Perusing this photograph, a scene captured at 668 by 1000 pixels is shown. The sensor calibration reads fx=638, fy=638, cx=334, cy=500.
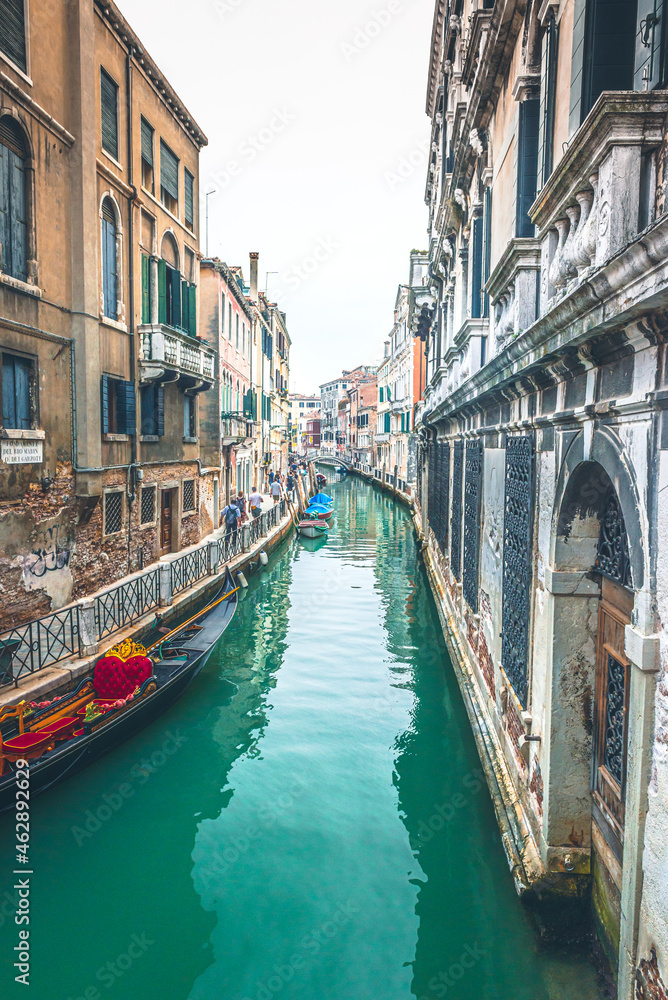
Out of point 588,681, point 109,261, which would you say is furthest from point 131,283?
point 588,681

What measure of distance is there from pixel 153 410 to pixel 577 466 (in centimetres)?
936

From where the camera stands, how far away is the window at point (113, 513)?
383 inches

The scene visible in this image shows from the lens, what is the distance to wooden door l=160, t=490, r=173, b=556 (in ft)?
40.0

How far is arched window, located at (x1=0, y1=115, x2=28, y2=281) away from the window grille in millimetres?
4501

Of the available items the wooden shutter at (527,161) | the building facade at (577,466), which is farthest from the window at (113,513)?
the wooden shutter at (527,161)

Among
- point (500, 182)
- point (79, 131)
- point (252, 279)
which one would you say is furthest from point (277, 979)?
point (252, 279)

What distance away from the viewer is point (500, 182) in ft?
20.2

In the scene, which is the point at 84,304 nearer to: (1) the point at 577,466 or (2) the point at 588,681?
(1) the point at 577,466

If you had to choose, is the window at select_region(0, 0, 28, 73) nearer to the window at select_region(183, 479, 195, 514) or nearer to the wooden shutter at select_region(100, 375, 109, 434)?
the wooden shutter at select_region(100, 375, 109, 434)

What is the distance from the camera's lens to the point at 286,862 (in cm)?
489

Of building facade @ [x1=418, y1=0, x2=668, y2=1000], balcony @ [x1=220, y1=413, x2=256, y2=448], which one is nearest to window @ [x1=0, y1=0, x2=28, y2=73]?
building facade @ [x1=418, y1=0, x2=668, y2=1000]

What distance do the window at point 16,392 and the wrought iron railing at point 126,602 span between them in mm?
2283

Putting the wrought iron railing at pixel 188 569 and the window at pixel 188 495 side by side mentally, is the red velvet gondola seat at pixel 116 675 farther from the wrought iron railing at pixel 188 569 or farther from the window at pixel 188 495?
the window at pixel 188 495

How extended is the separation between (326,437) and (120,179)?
7336 cm
